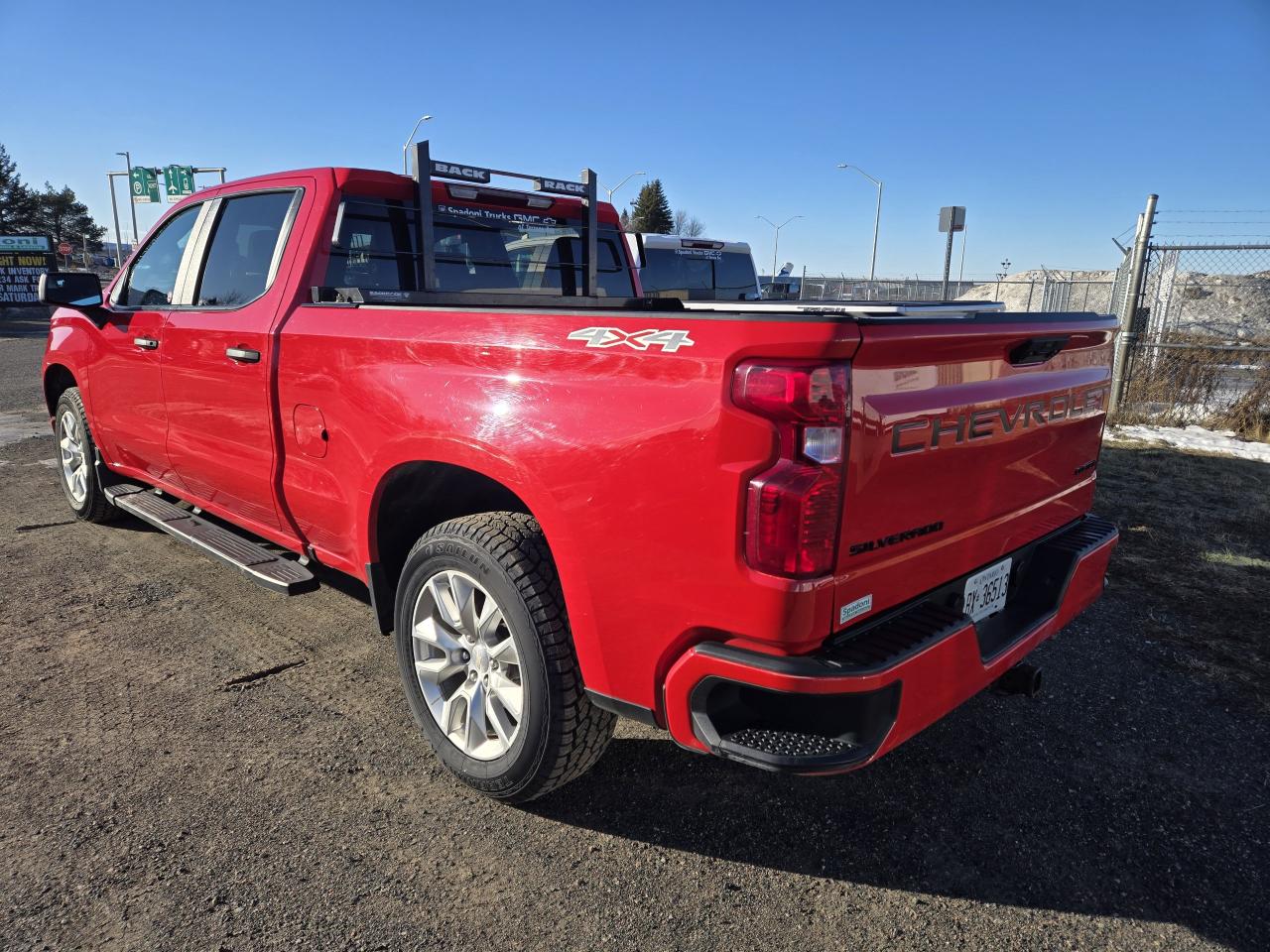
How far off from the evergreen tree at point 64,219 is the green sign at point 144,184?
41.0 feet

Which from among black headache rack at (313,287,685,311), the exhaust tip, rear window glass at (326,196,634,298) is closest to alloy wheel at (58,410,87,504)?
rear window glass at (326,196,634,298)

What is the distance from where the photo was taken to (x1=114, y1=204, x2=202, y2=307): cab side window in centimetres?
418

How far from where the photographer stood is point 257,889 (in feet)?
7.44

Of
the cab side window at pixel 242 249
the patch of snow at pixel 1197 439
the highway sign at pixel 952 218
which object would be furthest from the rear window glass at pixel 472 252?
the highway sign at pixel 952 218

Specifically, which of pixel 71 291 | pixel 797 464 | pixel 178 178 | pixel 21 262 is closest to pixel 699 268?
pixel 71 291

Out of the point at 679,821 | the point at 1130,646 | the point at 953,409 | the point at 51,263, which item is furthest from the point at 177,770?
the point at 51,263

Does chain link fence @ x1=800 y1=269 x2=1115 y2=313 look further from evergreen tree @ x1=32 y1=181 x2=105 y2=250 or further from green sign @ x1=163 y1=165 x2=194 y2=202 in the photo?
evergreen tree @ x1=32 y1=181 x2=105 y2=250

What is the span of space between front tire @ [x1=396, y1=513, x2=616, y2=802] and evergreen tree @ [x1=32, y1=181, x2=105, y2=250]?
57752 millimetres

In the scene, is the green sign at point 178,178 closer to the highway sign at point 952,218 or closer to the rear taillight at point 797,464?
the highway sign at point 952,218

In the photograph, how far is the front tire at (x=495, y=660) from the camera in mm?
2367

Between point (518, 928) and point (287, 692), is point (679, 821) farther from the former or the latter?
point (287, 692)

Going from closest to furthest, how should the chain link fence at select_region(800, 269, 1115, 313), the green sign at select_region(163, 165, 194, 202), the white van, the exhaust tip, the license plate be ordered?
the license plate < the exhaust tip < the white van < the chain link fence at select_region(800, 269, 1115, 313) < the green sign at select_region(163, 165, 194, 202)

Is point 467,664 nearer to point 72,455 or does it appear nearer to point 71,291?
point 71,291

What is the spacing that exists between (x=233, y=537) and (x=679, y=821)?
259 cm
